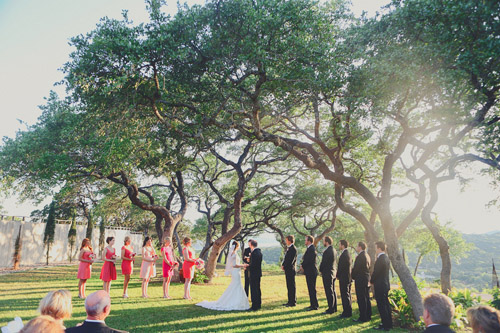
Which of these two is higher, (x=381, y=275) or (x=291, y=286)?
(x=381, y=275)

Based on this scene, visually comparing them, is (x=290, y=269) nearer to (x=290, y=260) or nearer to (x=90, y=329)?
(x=290, y=260)

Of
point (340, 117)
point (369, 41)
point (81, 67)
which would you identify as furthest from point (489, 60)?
point (81, 67)

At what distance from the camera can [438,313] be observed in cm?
299

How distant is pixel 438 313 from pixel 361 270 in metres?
5.89

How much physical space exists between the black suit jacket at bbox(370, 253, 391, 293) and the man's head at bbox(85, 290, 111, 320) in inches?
270

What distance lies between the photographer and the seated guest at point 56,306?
2.83 m

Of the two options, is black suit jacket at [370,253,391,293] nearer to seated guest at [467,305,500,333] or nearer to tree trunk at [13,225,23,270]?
seated guest at [467,305,500,333]

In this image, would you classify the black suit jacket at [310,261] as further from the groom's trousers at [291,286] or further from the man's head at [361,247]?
the man's head at [361,247]

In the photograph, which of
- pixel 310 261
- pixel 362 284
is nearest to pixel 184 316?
pixel 310 261

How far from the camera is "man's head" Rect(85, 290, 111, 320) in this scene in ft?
9.64

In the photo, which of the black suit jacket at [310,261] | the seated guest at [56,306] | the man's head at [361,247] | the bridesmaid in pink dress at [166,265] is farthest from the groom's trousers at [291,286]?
the seated guest at [56,306]

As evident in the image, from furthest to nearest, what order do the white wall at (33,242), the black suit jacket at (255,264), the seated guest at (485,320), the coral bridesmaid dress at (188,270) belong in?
the white wall at (33,242), the coral bridesmaid dress at (188,270), the black suit jacket at (255,264), the seated guest at (485,320)

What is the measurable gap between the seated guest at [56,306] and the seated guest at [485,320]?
367cm

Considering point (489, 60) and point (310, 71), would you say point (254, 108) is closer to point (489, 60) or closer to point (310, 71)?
point (310, 71)
